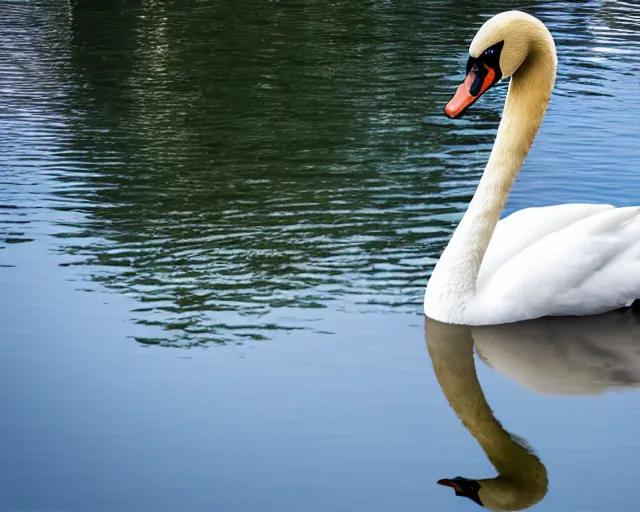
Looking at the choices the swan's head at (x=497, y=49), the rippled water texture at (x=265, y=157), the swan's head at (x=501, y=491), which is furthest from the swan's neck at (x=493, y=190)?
the swan's head at (x=501, y=491)

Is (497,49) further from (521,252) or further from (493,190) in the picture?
(521,252)

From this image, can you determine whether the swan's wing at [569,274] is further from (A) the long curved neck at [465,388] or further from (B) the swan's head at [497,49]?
(B) the swan's head at [497,49]

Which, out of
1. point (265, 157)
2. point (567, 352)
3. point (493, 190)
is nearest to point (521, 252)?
point (493, 190)

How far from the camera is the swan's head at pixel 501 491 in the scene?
5652mm

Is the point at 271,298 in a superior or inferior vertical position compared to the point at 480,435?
inferior

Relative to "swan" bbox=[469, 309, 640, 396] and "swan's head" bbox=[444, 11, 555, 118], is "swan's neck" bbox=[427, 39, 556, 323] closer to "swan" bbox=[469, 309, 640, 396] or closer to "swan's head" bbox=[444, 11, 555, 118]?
"swan's head" bbox=[444, 11, 555, 118]

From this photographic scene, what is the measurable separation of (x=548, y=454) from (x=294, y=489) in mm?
1212

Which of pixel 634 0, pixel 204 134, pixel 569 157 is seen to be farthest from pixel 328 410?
pixel 634 0

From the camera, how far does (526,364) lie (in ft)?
24.1

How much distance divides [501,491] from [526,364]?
1.66 metres

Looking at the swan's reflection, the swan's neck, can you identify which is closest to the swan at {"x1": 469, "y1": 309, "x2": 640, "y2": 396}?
the swan's reflection

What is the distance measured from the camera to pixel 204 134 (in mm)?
14008

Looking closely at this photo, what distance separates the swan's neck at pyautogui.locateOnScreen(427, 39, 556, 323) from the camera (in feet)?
25.7

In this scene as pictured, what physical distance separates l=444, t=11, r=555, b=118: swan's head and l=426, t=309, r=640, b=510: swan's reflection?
134 centimetres
